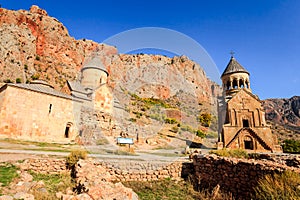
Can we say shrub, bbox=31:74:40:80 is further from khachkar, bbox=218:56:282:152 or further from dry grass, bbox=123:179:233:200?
dry grass, bbox=123:179:233:200

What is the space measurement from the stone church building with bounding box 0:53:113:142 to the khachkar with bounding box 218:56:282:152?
38.5 feet

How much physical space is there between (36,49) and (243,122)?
4161 cm

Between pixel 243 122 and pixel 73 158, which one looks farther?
pixel 243 122

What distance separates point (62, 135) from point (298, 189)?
46.0 ft

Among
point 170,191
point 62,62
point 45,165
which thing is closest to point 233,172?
point 170,191

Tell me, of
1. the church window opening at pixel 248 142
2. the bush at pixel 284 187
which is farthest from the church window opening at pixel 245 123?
the bush at pixel 284 187

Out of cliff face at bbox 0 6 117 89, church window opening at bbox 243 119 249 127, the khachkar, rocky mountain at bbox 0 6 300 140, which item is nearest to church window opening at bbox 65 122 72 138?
rocky mountain at bbox 0 6 300 140

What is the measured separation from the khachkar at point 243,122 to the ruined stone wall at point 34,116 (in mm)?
12467

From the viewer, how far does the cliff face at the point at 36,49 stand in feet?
96.1

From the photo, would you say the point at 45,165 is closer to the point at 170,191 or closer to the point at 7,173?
the point at 7,173

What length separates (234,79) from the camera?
18062 millimetres

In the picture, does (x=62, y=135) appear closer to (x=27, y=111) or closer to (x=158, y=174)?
(x=27, y=111)

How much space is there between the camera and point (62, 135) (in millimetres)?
13266

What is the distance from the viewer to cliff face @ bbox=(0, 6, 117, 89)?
2930cm
